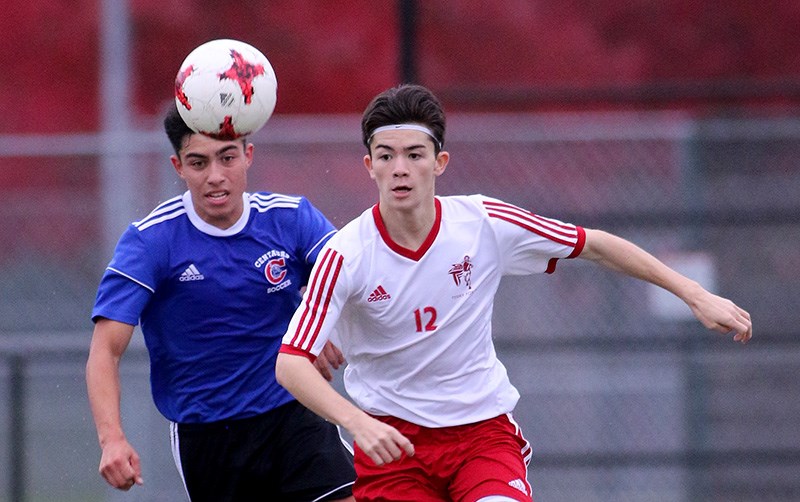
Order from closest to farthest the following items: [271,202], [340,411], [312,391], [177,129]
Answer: [340,411]
[312,391]
[177,129]
[271,202]

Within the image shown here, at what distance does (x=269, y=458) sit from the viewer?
5.37 meters

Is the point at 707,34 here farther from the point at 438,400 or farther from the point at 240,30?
the point at 438,400

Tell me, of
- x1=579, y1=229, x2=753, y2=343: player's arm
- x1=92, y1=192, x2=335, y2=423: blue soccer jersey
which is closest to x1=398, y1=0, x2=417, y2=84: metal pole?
x1=92, y1=192, x2=335, y2=423: blue soccer jersey

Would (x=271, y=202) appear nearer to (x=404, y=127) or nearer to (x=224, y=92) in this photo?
(x=224, y=92)

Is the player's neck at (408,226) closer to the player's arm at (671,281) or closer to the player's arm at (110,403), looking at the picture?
the player's arm at (671,281)

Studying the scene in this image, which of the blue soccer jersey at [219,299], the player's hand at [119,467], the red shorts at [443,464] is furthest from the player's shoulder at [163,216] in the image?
the red shorts at [443,464]

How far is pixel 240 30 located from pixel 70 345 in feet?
13.9

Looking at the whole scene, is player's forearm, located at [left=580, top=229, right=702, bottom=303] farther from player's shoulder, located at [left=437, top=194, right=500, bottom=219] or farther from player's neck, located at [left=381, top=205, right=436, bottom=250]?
player's neck, located at [left=381, top=205, right=436, bottom=250]

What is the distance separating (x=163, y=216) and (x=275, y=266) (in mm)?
449

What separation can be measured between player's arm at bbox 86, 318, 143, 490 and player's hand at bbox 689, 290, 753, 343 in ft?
6.43

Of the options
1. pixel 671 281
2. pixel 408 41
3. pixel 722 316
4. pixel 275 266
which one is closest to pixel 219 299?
pixel 275 266

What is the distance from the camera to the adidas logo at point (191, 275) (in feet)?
17.2

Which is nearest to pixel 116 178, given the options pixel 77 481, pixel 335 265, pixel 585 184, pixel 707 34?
pixel 77 481

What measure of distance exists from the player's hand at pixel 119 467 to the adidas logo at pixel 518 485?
1.24 meters
